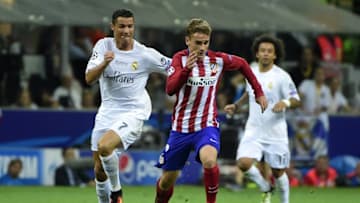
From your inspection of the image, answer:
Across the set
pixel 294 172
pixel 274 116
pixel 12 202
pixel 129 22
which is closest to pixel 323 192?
pixel 294 172

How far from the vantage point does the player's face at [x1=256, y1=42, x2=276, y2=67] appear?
58.3 feet

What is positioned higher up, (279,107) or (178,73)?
(178,73)

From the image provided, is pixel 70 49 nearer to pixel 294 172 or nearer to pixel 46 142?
pixel 46 142

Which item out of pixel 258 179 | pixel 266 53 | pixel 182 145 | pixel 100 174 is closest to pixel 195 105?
pixel 182 145

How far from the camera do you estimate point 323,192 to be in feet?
72.7

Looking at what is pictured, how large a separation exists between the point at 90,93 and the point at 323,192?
5.74 m

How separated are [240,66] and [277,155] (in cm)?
296

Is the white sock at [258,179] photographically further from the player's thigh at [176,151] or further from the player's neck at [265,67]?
the player's thigh at [176,151]

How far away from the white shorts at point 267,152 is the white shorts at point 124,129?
2633 mm

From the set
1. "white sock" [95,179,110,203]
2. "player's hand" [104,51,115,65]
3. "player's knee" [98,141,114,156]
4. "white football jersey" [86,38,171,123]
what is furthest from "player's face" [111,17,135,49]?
"white sock" [95,179,110,203]

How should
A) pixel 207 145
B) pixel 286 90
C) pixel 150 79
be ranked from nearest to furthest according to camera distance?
pixel 207 145 → pixel 286 90 → pixel 150 79

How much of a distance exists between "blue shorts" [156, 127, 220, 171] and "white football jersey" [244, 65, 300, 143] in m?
3.12

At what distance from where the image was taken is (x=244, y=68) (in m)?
14.9

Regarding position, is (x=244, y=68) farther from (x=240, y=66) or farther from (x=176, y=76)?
(x=176, y=76)
